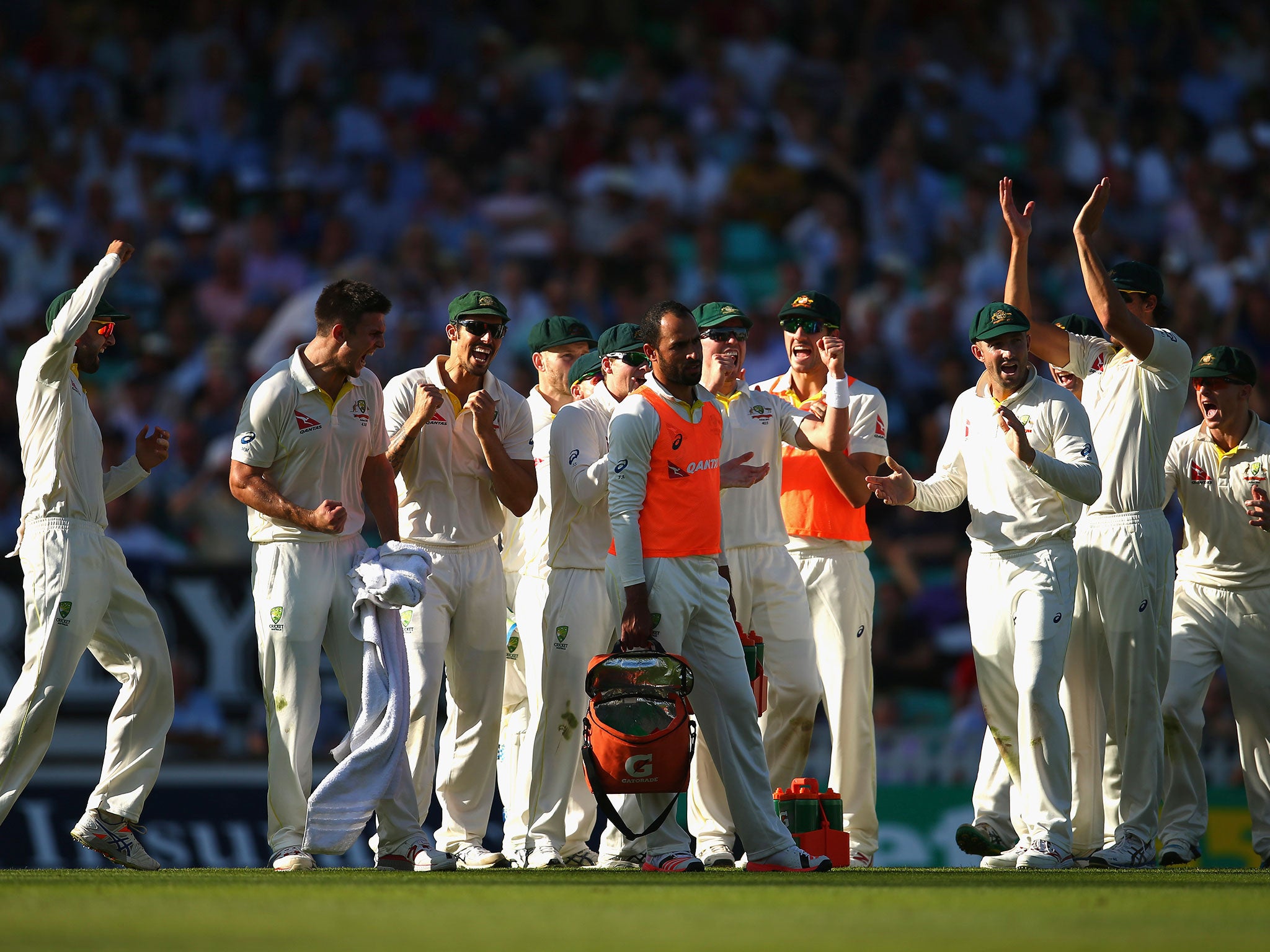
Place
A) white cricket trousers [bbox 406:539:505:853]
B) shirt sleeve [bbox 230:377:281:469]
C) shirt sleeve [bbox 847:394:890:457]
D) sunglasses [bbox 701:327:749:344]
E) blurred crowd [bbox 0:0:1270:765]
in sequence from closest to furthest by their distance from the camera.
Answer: shirt sleeve [bbox 230:377:281:469], white cricket trousers [bbox 406:539:505:853], sunglasses [bbox 701:327:749:344], shirt sleeve [bbox 847:394:890:457], blurred crowd [bbox 0:0:1270:765]

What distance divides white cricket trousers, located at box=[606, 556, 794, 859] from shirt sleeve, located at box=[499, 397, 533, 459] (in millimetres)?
1187

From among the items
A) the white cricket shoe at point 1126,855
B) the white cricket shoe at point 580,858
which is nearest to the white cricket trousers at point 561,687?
the white cricket shoe at point 580,858

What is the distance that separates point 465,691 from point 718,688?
1506mm

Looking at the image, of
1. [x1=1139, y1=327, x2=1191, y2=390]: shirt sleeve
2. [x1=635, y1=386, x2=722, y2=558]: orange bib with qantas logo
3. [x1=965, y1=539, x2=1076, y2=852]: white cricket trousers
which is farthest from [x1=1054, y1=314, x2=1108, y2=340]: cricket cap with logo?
[x1=635, y1=386, x2=722, y2=558]: orange bib with qantas logo

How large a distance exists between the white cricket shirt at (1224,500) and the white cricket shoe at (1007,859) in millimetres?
2107

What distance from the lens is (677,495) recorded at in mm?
8000

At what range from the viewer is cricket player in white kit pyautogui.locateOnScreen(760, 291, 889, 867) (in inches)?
363

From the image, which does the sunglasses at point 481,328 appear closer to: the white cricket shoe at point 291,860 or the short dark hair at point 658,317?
the short dark hair at point 658,317

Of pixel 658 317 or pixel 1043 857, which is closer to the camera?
pixel 658 317

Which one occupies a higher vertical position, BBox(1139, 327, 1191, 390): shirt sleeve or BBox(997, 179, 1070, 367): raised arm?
BBox(997, 179, 1070, 367): raised arm

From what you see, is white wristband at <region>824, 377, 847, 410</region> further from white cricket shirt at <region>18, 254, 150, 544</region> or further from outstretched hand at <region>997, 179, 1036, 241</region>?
white cricket shirt at <region>18, 254, 150, 544</region>

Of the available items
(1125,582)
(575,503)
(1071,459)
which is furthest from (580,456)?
(1125,582)

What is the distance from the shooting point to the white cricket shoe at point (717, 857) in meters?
8.75

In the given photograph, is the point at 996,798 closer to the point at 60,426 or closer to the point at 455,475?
the point at 455,475
